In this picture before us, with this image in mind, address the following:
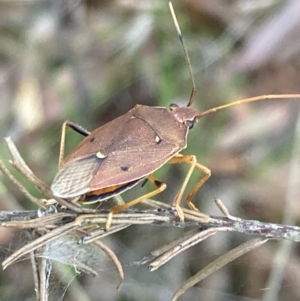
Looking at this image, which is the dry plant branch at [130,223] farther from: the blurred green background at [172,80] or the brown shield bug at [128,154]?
the blurred green background at [172,80]

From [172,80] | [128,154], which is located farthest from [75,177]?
[172,80]

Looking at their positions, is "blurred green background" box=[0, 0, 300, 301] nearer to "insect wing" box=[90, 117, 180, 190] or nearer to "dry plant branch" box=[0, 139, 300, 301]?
"insect wing" box=[90, 117, 180, 190]

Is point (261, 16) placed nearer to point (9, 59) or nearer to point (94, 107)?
point (94, 107)

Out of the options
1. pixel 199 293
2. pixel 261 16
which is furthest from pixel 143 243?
pixel 261 16

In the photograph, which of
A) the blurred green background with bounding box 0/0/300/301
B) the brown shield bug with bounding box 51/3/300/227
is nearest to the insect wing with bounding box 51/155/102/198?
the brown shield bug with bounding box 51/3/300/227

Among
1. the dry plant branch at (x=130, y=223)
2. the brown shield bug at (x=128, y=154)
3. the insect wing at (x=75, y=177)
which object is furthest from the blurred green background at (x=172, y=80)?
the dry plant branch at (x=130, y=223)

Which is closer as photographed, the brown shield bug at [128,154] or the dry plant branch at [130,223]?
the dry plant branch at [130,223]
